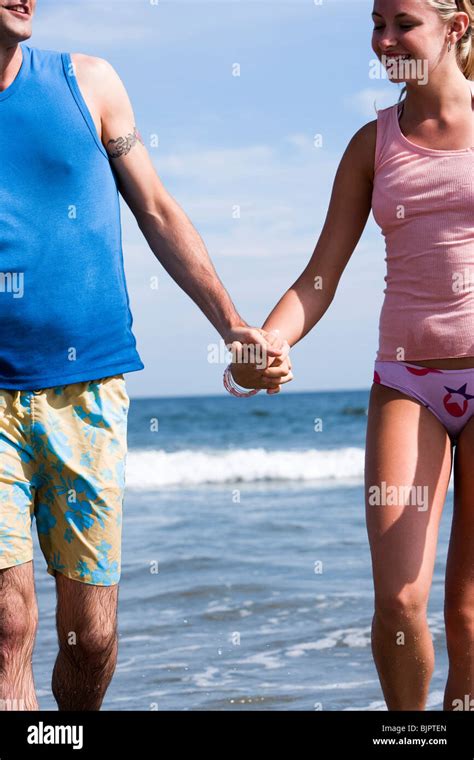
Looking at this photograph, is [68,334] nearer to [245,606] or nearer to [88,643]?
[88,643]

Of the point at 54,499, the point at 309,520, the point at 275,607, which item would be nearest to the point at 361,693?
the point at 275,607

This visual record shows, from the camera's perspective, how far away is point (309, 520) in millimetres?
10508

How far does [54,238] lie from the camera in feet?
10.8

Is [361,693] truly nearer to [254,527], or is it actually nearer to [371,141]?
[371,141]

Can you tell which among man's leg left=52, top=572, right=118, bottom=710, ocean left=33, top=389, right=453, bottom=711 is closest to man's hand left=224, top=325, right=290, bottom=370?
man's leg left=52, top=572, right=118, bottom=710

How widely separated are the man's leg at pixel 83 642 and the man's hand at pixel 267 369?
797 millimetres

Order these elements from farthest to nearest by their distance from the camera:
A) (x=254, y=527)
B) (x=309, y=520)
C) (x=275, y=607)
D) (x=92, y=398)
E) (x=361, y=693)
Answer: (x=309, y=520) < (x=254, y=527) < (x=275, y=607) < (x=361, y=693) < (x=92, y=398)

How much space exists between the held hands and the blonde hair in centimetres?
87

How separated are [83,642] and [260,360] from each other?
41.6 inches

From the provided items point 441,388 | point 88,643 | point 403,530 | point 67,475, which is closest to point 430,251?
point 441,388

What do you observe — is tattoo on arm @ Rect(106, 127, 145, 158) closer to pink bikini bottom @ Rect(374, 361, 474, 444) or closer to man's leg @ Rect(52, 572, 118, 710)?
pink bikini bottom @ Rect(374, 361, 474, 444)

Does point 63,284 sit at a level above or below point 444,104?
below

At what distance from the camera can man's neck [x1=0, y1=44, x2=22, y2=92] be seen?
11.0 feet
